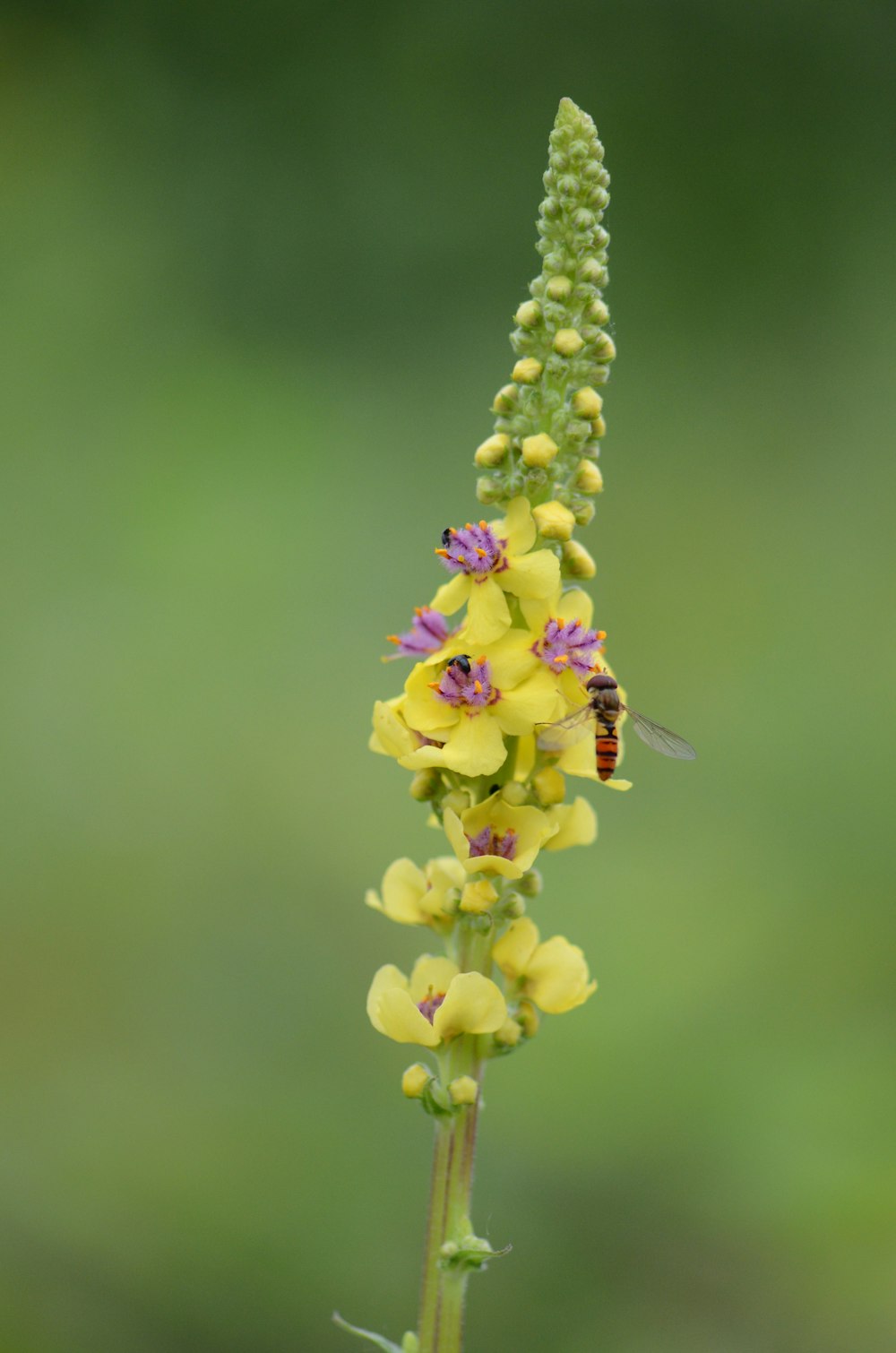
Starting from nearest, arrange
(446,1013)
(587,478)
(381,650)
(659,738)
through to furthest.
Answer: (446,1013) → (587,478) → (659,738) → (381,650)

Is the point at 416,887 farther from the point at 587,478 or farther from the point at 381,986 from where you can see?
the point at 587,478

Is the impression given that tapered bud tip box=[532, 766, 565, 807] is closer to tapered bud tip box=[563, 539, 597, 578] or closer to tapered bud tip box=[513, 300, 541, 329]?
tapered bud tip box=[563, 539, 597, 578]

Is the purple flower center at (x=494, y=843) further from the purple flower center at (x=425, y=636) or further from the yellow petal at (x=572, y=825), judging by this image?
the purple flower center at (x=425, y=636)

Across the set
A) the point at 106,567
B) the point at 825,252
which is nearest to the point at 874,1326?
the point at 106,567

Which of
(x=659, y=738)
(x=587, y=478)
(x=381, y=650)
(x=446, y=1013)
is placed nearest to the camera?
(x=446, y=1013)

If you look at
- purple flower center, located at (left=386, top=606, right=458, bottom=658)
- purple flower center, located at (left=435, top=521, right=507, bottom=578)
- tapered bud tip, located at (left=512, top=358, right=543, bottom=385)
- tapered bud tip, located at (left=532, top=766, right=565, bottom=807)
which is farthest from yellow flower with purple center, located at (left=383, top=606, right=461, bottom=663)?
tapered bud tip, located at (left=512, top=358, right=543, bottom=385)

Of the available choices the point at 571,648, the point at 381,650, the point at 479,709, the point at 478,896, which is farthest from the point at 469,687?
the point at 381,650

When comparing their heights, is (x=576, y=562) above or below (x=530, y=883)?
above
